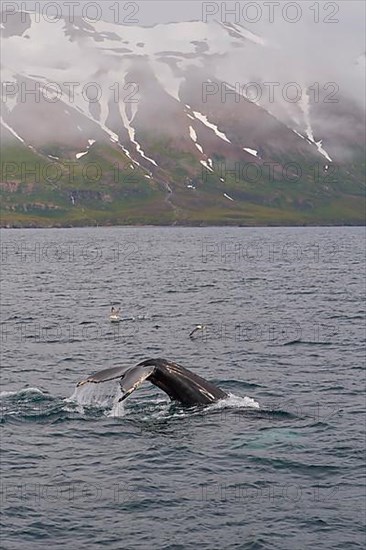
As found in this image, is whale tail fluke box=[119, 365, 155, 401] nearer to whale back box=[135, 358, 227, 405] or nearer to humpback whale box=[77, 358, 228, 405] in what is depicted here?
humpback whale box=[77, 358, 228, 405]

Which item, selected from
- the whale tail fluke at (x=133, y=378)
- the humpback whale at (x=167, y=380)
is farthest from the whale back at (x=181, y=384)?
the whale tail fluke at (x=133, y=378)

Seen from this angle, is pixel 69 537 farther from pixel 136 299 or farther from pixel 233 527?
pixel 136 299

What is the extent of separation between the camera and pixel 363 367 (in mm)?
35250

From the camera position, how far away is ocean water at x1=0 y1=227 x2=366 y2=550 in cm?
1762

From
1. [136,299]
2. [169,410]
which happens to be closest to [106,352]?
[169,410]

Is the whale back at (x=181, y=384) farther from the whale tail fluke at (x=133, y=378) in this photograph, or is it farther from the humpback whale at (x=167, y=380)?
the whale tail fluke at (x=133, y=378)

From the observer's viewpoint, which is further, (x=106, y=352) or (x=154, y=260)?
(x=154, y=260)

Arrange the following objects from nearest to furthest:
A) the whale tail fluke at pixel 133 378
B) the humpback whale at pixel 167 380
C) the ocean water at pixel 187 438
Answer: the ocean water at pixel 187 438, the whale tail fluke at pixel 133 378, the humpback whale at pixel 167 380

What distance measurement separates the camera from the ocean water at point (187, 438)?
17625 millimetres

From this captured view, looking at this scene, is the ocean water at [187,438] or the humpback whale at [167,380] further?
the humpback whale at [167,380]

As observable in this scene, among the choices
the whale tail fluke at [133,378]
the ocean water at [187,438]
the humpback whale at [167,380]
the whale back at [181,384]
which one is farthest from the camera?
the whale back at [181,384]

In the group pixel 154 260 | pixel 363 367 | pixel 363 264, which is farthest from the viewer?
pixel 154 260

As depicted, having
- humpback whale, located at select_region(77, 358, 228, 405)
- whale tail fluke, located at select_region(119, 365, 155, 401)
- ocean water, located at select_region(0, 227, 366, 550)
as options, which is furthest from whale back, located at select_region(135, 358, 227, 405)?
whale tail fluke, located at select_region(119, 365, 155, 401)

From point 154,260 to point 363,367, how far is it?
279 feet
